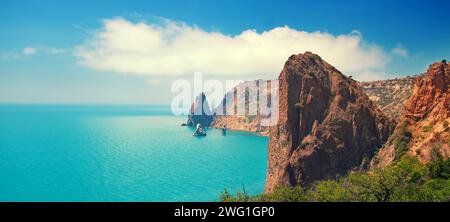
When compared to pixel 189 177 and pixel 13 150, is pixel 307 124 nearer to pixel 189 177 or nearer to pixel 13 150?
pixel 189 177

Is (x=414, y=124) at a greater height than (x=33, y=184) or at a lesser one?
greater

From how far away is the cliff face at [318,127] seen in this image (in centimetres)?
4672

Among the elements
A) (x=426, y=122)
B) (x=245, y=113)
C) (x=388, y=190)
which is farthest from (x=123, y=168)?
(x=245, y=113)

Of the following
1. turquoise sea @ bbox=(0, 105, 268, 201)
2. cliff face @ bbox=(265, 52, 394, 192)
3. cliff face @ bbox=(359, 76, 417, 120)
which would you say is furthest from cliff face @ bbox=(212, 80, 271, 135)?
cliff face @ bbox=(265, 52, 394, 192)

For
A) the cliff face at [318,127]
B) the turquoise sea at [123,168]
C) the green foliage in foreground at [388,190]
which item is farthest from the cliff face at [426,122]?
the turquoise sea at [123,168]

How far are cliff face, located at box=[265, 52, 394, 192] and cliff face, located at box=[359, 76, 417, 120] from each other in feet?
120

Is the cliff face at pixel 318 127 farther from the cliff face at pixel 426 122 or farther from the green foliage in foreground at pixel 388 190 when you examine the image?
the green foliage in foreground at pixel 388 190

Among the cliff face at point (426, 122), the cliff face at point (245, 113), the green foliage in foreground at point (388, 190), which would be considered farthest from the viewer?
the cliff face at point (245, 113)

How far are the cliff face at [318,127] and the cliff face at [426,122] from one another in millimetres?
4416

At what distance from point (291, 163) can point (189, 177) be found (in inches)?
1255

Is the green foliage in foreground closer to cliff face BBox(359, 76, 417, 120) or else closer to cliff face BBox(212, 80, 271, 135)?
cliff face BBox(359, 76, 417, 120)

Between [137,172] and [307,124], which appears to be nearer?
[307,124]
